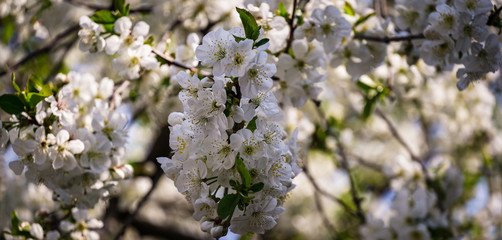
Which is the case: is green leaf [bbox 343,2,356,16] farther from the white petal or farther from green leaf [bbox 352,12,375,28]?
the white petal

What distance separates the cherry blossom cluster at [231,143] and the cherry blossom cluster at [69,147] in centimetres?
36

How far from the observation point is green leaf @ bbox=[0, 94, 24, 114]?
1239mm

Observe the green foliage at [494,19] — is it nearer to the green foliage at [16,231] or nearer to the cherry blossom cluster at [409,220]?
the cherry blossom cluster at [409,220]

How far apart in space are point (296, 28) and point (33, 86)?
2.94 feet

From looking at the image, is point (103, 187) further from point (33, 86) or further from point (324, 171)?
point (324, 171)

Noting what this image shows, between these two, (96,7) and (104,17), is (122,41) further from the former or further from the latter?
(96,7)

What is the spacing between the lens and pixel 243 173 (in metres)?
0.98

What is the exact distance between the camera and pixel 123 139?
1.44 meters

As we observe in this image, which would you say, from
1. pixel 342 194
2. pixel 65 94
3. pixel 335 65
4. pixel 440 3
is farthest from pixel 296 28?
pixel 342 194

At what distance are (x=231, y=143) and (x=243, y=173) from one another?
77 mm

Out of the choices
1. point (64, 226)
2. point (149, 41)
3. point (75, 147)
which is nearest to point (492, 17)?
point (149, 41)

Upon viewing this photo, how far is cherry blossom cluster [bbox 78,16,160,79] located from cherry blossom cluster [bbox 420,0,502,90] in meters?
0.98

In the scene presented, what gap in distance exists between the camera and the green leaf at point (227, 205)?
3.24 ft

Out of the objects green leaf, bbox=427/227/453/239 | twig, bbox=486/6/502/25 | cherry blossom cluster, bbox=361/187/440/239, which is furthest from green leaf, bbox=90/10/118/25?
green leaf, bbox=427/227/453/239
